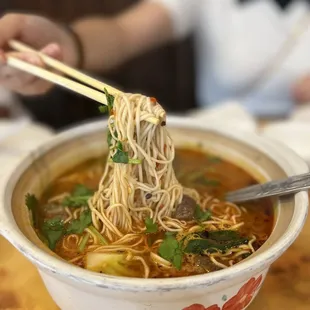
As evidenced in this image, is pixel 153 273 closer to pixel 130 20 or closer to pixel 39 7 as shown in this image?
pixel 130 20

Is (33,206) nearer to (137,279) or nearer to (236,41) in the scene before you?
(137,279)

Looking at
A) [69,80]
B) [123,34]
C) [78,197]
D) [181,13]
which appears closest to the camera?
[69,80]

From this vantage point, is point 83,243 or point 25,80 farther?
point 25,80

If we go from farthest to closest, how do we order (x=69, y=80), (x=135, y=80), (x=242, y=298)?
(x=135, y=80) < (x=69, y=80) < (x=242, y=298)

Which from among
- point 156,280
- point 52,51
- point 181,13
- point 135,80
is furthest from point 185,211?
point 135,80

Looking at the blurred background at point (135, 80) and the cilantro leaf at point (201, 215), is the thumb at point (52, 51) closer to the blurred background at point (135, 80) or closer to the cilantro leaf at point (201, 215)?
the cilantro leaf at point (201, 215)

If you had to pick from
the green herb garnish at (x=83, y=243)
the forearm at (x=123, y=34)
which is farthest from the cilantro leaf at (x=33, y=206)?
the forearm at (x=123, y=34)
